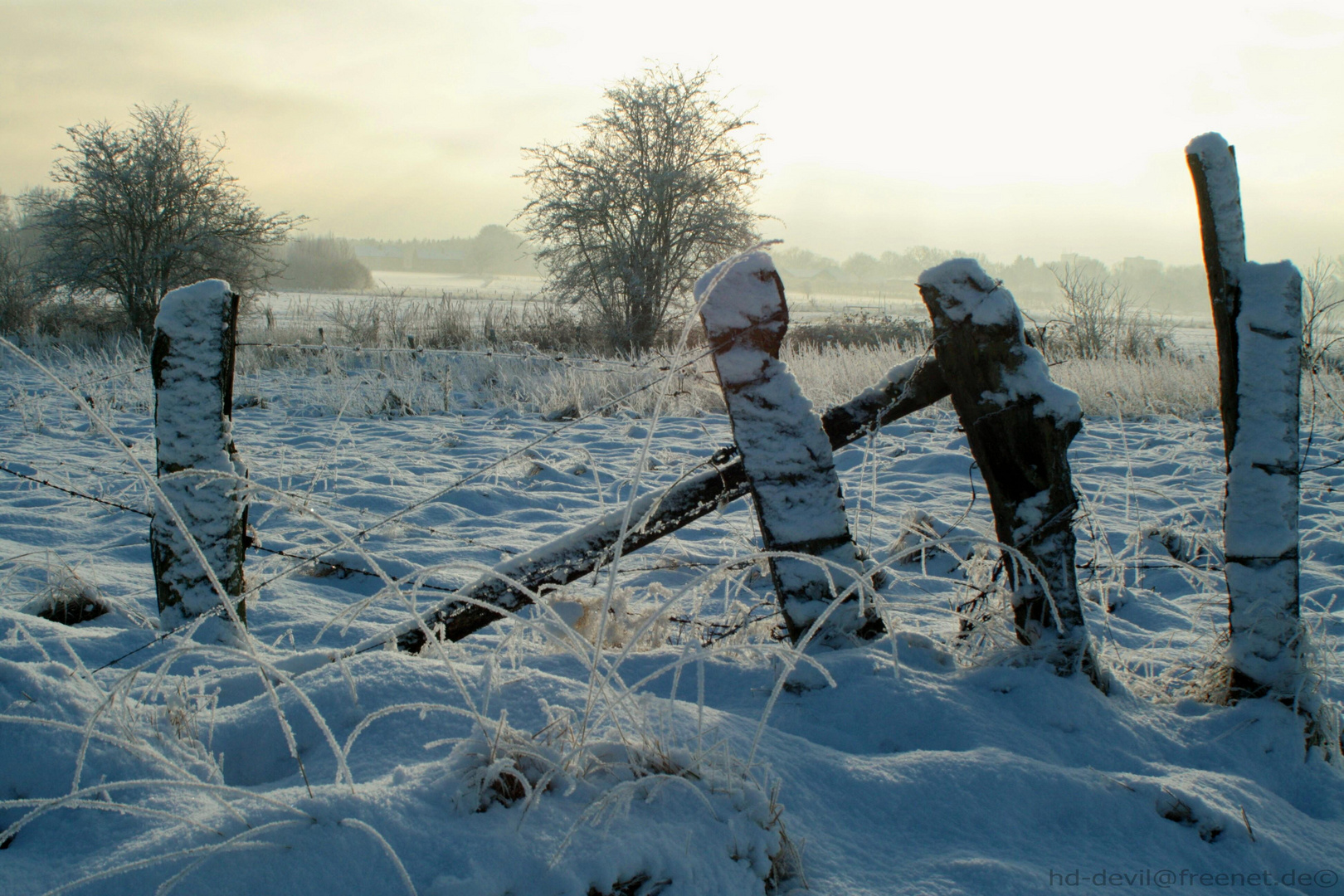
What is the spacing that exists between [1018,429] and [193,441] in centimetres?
220

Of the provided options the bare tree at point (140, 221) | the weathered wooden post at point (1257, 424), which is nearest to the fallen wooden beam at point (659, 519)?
the weathered wooden post at point (1257, 424)

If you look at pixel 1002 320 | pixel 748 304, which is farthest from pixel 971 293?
pixel 748 304

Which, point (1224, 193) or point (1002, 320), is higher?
point (1224, 193)

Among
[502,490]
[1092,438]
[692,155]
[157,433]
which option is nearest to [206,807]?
[157,433]

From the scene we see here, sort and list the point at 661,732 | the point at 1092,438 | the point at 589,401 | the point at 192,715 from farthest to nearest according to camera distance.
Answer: the point at 589,401 < the point at 1092,438 < the point at 192,715 < the point at 661,732

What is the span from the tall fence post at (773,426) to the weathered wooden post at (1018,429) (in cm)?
37

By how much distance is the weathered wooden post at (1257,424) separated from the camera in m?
1.67

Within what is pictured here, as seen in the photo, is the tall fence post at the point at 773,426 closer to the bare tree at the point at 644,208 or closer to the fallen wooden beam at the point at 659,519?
the fallen wooden beam at the point at 659,519

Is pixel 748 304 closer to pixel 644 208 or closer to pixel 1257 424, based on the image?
pixel 1257 424

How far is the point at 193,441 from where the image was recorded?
195 centimetres

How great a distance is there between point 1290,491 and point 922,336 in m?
14.6

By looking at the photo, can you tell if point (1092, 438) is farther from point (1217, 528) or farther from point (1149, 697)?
point (1149, 697)

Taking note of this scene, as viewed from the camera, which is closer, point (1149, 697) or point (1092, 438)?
point (1149, 697)

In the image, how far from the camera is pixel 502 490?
14.4 ft
